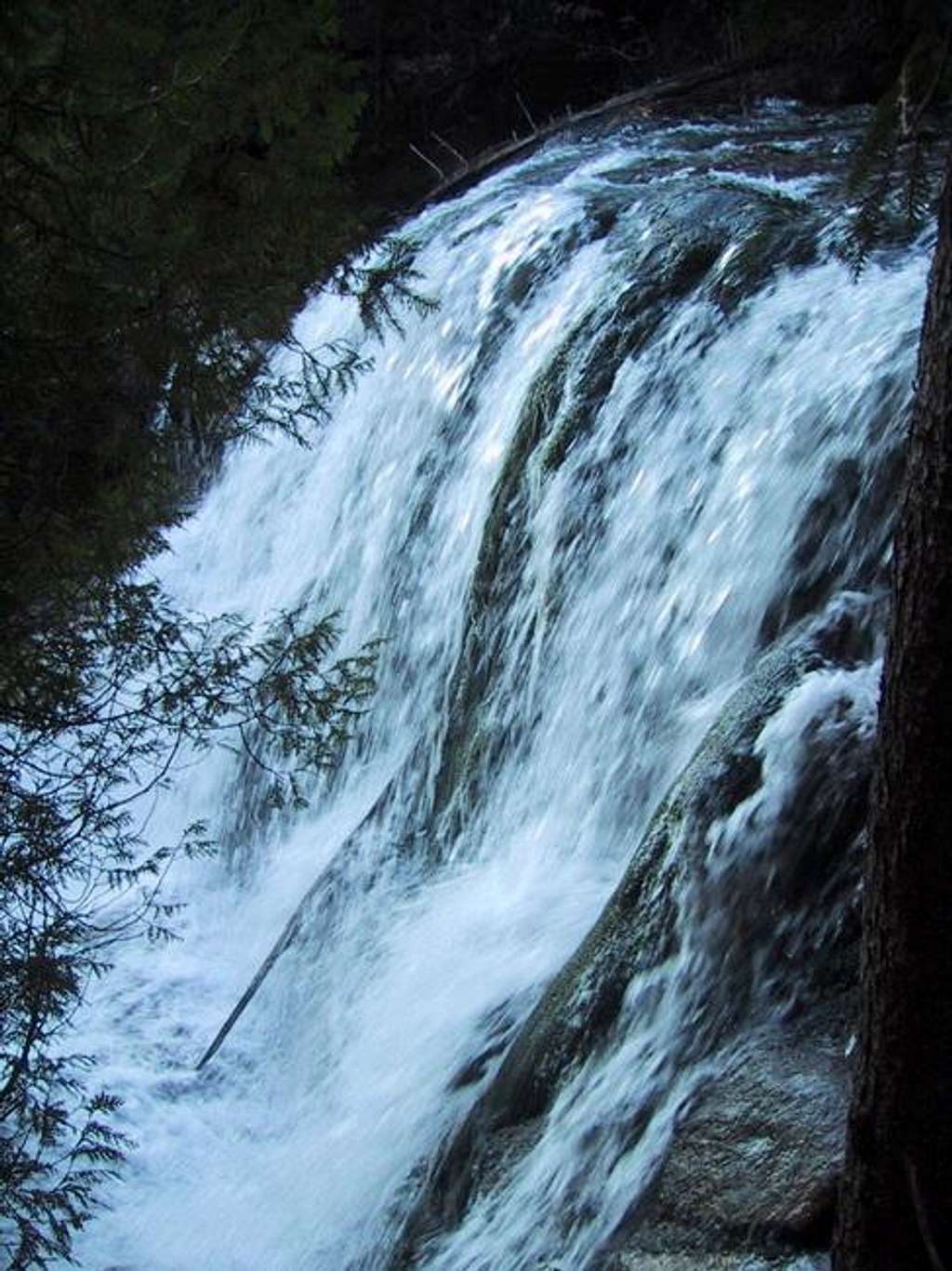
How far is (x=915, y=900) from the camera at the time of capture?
3.18m

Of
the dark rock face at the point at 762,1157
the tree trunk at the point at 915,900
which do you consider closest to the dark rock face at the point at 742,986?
the dark rock face at the point at 762,1157

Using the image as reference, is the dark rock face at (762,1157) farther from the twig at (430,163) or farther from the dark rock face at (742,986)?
the twig at (430,163)

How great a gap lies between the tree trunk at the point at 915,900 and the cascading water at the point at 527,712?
1.06 metres

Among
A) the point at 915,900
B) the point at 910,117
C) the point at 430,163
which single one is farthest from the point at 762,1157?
the point at 430,163

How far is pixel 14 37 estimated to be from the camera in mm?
4598

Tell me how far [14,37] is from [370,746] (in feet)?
15.8

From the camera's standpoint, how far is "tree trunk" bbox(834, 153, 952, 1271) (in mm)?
3039

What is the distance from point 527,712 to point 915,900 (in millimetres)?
4405

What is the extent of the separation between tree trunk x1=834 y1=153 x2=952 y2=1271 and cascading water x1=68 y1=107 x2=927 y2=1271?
1.06 m

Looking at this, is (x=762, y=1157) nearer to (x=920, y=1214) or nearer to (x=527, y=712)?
(x=920, y=1214)

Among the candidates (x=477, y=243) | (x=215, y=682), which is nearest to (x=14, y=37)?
(x=215, y=682)

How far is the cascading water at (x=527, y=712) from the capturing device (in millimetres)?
5031

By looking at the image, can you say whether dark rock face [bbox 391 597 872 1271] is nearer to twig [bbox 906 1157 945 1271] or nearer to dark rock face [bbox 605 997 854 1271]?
dark rock face [bbox 605 997 854 1271]

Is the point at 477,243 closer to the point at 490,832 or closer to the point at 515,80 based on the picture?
the point at 490,832
